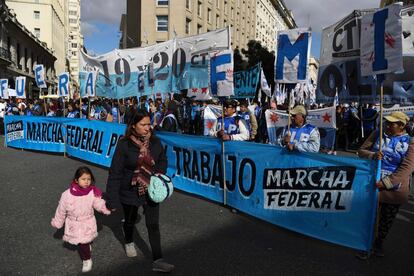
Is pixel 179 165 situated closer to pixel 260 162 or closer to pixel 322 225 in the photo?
pixel 260 162

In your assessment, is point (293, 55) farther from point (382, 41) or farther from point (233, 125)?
point (233, 125)

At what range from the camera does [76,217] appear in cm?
403

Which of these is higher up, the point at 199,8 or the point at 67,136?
the point at 199,8

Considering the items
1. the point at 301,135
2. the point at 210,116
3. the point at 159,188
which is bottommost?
the point at 159,188

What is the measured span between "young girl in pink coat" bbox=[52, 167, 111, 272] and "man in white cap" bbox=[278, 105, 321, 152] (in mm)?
2514

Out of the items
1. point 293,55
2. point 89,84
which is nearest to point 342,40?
point 293,55

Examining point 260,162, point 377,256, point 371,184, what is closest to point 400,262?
point 377,256

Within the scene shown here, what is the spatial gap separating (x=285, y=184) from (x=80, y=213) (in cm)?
253

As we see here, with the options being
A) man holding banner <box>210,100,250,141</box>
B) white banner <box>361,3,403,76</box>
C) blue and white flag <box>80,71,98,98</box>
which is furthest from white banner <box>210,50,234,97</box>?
blue and white flag <box>80,71,98,98</box>

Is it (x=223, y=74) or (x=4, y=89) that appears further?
(x=4, y=89)

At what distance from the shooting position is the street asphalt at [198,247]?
413 cm

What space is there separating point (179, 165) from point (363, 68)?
3.65 metres

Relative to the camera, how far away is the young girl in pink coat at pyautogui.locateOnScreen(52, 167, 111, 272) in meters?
4.01

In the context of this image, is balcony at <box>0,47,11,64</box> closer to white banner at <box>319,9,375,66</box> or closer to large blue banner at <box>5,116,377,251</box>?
Answer: large blue banner at <box>5,116,377,251</box>
